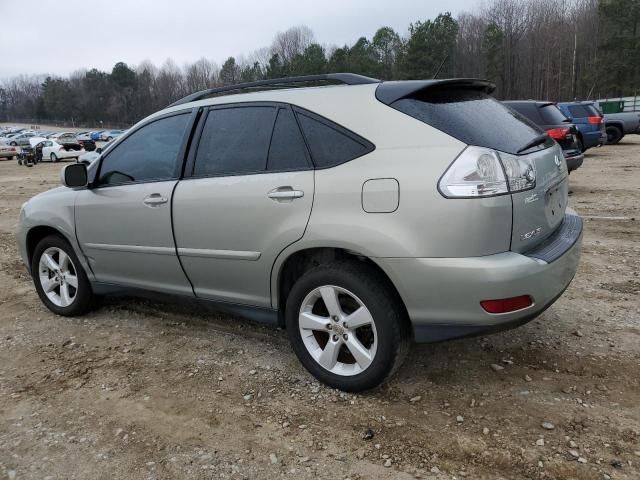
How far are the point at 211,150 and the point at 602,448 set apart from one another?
2.73 meters

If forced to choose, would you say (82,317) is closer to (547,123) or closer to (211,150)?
(211,150)

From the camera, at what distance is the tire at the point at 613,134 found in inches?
844

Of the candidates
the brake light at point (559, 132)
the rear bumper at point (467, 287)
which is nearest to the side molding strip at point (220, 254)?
the rear bumper at point (467, 287)

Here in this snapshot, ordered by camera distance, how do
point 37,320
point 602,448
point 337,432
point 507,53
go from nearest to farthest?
point 602,448, point 337,432, point 37,320, point 507,53

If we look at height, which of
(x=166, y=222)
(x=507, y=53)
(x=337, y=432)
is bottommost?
(x=337, y=432)

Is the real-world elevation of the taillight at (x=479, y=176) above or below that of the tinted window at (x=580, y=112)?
below

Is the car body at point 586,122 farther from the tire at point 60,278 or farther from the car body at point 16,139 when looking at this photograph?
the car body at point 16,139

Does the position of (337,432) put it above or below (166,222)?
below

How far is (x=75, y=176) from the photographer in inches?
158

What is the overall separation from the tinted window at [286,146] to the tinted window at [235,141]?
0.19 feet

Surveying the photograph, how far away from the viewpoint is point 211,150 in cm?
343

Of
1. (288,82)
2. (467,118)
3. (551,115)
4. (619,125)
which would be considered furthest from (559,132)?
(619,125)

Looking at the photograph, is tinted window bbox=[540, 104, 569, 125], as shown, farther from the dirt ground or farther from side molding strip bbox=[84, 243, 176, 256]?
side molding strip bbox=[84, 243, 176, 256]

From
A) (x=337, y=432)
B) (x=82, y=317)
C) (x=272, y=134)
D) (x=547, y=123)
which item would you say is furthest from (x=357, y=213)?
(x=547, y=123)
